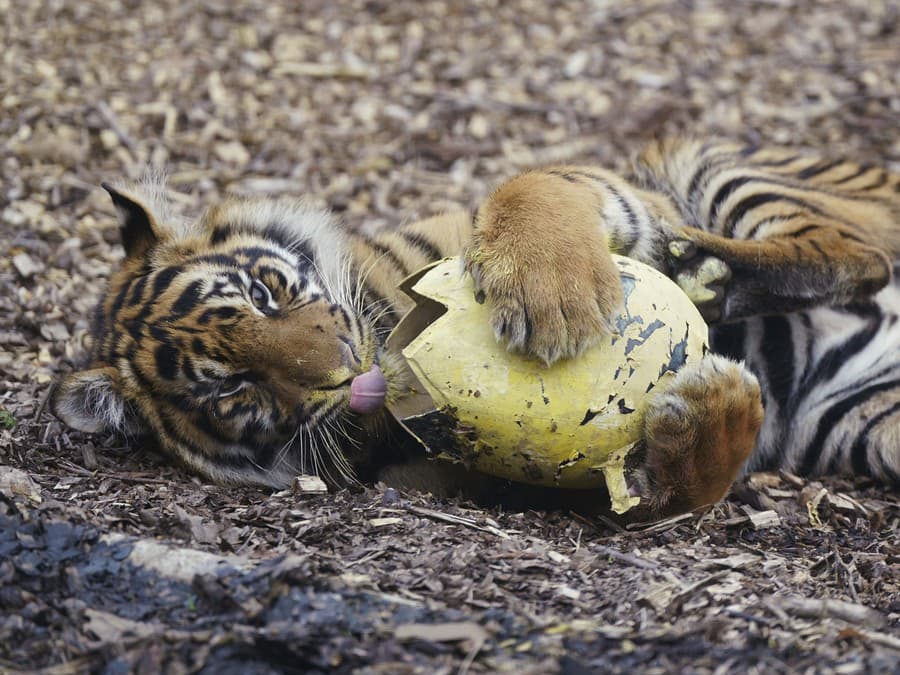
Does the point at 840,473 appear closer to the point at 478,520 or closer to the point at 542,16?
the point at 478,520

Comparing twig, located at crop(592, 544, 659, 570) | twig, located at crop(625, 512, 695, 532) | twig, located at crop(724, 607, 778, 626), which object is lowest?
twig, located at crop(625, 512, 695, 532)

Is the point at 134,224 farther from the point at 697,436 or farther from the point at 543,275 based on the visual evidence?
the point at 697,436

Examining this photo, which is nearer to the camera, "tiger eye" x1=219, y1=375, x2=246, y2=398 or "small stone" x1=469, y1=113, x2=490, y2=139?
"tiger eye" x1=219, y1=375, x2=246, y2=398

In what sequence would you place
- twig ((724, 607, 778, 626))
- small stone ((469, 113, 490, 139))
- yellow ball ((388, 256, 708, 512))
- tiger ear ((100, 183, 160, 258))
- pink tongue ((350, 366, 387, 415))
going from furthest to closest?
1. small stone ((469, 113, 490, 139))
2. tiger ear ((100, 183, 160, 258))
3. pink tongue ((350, 366, 387, 415))
4. yellow ball ((388, 256, 708, 512))
5. twig ((724, 607, 778, 626))

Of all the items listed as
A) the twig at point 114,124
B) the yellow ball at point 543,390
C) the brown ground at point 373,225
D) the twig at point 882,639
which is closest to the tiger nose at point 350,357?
the yellow ball at point 543,390

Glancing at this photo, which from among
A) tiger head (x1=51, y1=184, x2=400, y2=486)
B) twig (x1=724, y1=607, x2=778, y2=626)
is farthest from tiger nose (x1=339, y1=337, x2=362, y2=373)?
twig (x1=724, y1=607, x2=778, y2=626)

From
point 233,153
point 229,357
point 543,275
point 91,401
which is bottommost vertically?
point 91,401

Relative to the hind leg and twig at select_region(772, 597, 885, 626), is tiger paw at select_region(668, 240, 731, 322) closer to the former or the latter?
the hind leg

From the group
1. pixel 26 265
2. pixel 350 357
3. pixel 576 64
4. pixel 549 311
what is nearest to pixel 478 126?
pixel 576 64

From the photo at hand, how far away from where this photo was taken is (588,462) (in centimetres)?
290

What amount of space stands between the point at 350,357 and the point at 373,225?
2264 mm

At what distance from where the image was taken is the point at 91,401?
336cm

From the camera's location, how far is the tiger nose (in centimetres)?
314

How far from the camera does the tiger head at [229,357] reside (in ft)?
10.4
